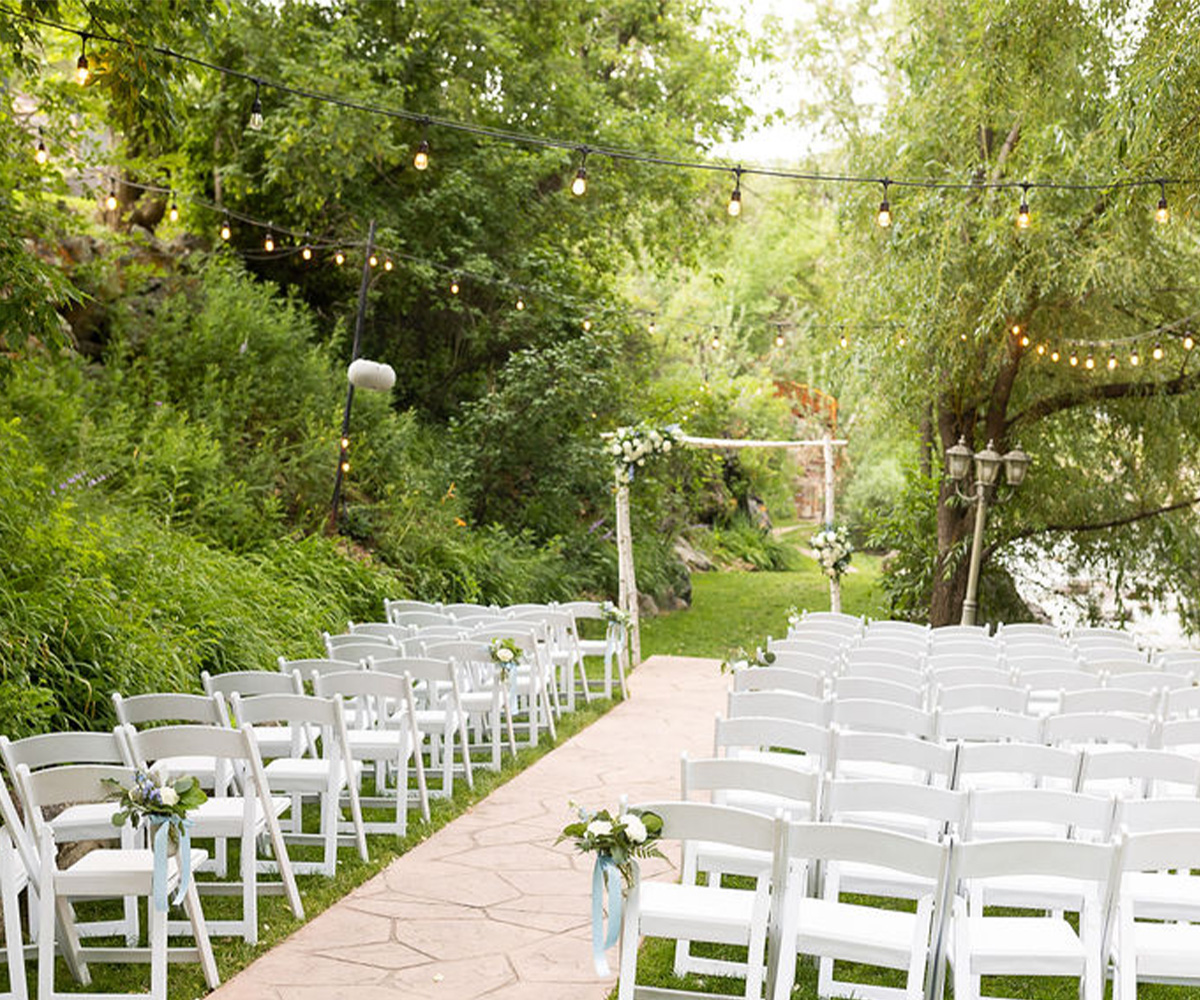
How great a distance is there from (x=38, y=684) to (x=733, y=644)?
36.1 feet

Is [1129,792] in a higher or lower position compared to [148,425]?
lower

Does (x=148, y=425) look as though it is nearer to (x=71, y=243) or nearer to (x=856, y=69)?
(x=71, y=243)

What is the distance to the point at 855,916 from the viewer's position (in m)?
4.47

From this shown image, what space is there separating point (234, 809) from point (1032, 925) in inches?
125

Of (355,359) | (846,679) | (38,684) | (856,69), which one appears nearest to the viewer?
(38,684)

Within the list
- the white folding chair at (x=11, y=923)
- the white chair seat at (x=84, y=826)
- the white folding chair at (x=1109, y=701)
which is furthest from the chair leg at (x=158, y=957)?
the white folding chair at (x=1109, y=701)

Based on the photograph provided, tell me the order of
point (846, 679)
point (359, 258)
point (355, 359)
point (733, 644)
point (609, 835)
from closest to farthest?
point (609, 835) < point (846, 679) < point (355, 359) < point (733, 644) < point (359, 258)

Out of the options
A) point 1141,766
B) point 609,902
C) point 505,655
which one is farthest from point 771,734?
point 505,655

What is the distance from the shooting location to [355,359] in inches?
494

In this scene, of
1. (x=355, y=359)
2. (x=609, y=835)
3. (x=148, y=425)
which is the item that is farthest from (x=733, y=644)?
(x=609, y=835)

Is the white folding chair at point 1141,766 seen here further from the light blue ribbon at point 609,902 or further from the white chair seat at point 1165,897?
the light blue ribbon at point 609,902

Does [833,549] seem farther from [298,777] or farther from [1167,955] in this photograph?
[1167,955]

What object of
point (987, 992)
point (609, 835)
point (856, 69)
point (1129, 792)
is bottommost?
point (987, 992)

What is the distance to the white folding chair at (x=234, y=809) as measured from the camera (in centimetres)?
511
